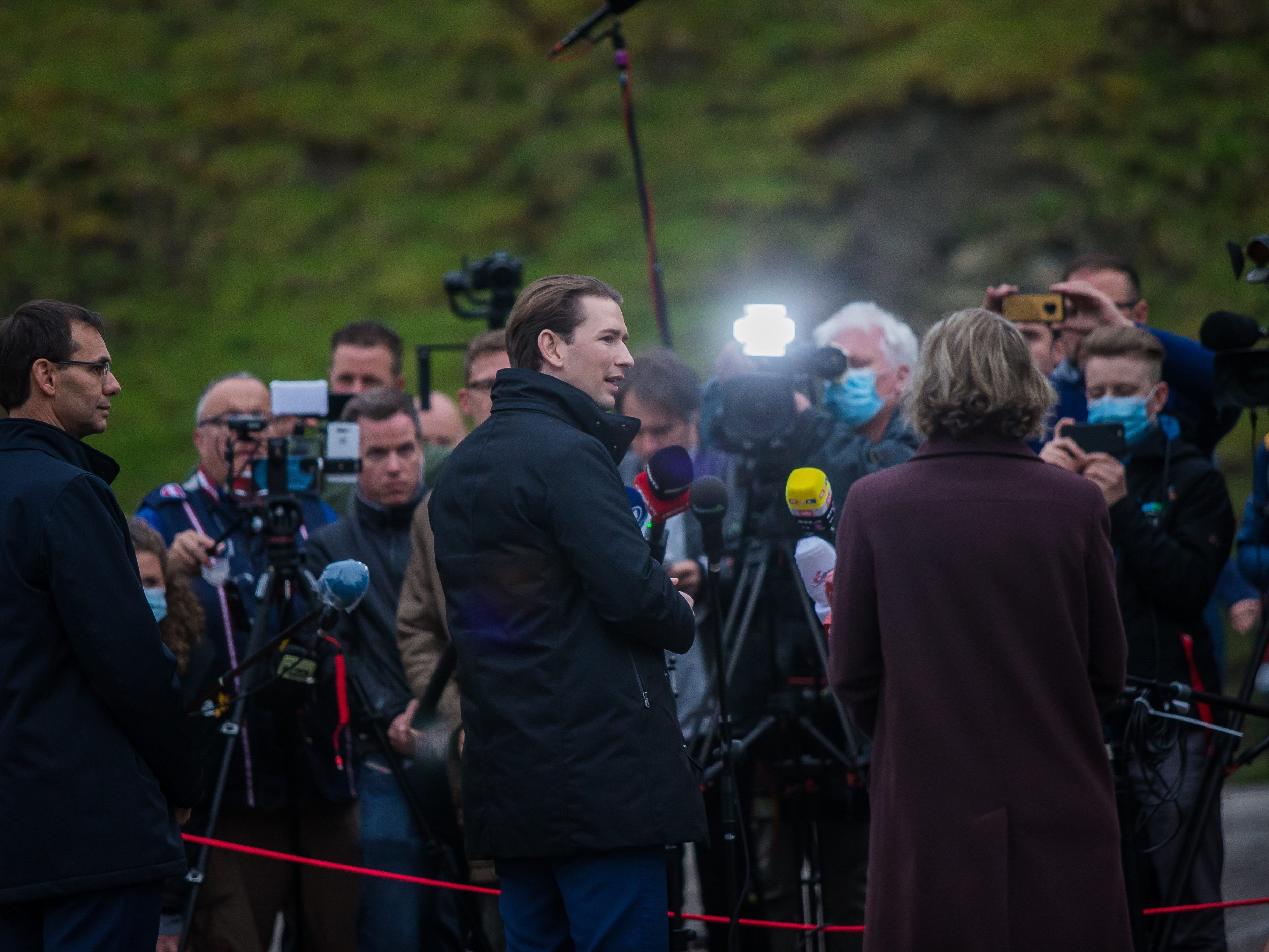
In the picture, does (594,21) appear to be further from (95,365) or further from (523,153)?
(523,153)

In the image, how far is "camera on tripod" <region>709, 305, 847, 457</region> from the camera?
3.87 m

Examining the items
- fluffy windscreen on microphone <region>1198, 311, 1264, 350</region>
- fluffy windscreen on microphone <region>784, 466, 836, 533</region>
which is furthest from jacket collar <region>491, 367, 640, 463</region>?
fluffy windscreen on microphone <region>1198, 311, 1264, 350</region>

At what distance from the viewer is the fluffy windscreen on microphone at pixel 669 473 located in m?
2.97

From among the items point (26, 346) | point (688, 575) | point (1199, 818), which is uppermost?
point (26, 346)

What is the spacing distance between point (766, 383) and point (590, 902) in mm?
1757

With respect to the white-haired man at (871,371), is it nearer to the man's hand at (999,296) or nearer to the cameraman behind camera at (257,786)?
the man's hand at (999,296)

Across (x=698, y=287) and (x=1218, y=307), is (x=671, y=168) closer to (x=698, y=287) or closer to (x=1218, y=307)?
(x=698, y=287)

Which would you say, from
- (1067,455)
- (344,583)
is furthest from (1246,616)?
(344,583)

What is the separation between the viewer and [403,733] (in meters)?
3.95

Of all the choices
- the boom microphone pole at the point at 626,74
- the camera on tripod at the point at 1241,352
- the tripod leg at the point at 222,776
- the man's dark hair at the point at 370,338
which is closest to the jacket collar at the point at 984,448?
the camera on tripod at the point at 1241,352

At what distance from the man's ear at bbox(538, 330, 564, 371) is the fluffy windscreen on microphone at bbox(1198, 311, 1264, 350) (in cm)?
191

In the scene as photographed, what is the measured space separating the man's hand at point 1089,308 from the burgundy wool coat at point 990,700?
5.90ft

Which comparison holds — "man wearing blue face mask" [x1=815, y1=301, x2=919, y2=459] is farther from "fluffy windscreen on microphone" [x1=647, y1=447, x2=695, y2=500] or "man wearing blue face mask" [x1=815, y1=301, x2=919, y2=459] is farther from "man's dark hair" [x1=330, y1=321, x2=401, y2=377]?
"man's dark hair" [x1=330, y1=321, x2=401, y2=377]

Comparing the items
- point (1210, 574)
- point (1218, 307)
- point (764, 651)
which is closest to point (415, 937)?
point (764, 651)
